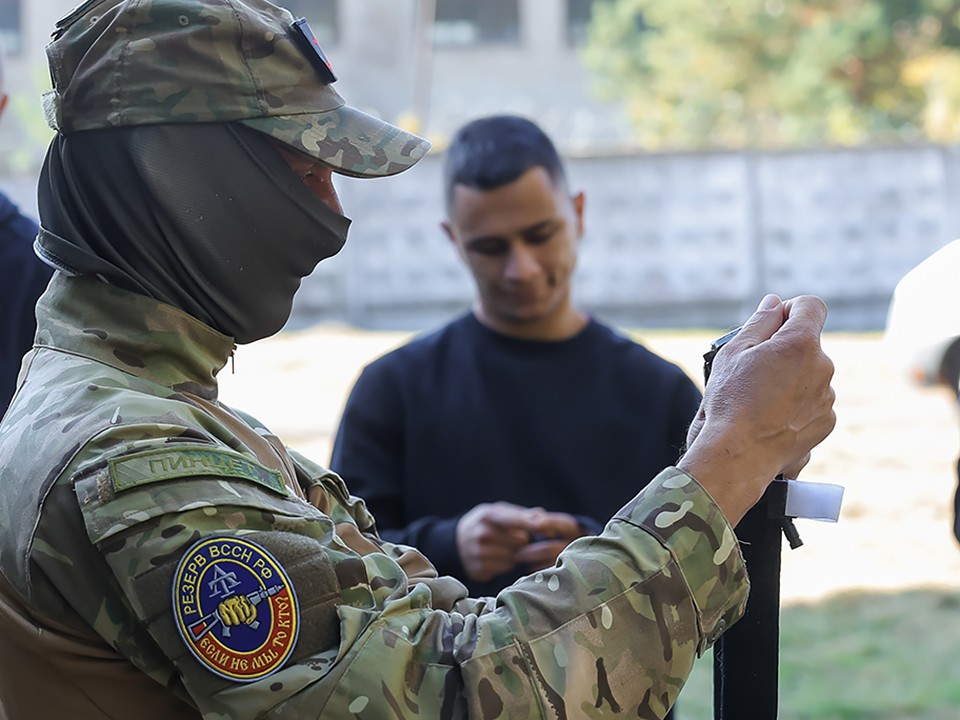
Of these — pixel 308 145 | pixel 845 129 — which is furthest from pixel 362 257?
pixel 308 145

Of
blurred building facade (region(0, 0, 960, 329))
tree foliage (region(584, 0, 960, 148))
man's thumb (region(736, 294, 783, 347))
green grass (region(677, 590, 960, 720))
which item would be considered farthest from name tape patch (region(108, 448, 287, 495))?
tree foliage (region(584, 0, 960, 148))

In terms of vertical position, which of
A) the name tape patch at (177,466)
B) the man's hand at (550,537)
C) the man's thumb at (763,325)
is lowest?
the man's hand at (550,537)

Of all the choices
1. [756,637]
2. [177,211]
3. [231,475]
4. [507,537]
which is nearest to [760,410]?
[756,637]

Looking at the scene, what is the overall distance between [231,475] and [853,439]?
8081mm

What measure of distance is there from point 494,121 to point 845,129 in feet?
48.8

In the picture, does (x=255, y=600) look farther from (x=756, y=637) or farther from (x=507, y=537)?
(x=507, y=537)

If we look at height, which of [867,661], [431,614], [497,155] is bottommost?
[867,661]

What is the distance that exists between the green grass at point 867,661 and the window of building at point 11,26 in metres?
18.8

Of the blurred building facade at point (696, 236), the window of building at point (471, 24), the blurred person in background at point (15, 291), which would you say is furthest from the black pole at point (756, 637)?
the window of building at point (471, 24)

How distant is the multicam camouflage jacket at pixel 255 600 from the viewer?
52.7 inches

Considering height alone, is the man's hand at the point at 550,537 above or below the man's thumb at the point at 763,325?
A: below

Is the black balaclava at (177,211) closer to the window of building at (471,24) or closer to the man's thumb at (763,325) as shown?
the man's thumb at (763,325)

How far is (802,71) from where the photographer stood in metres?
17.1

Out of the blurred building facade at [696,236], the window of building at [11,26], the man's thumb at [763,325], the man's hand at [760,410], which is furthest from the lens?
the window of building at [11,26]
